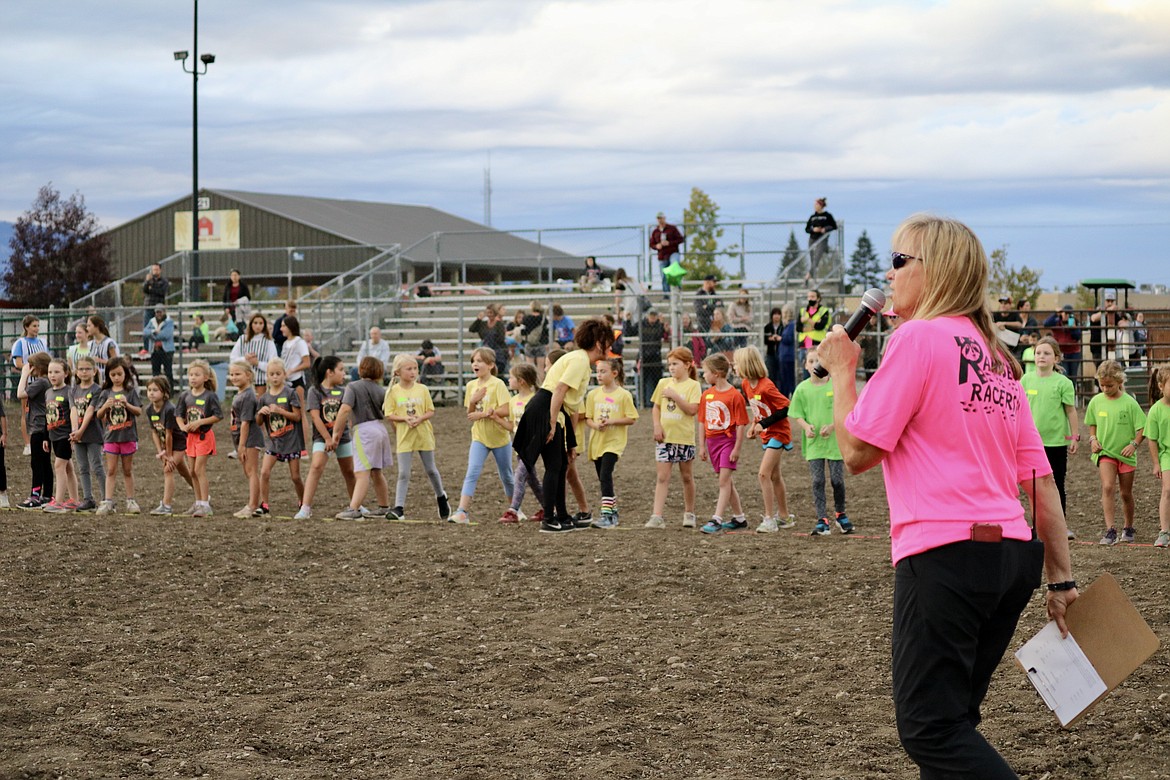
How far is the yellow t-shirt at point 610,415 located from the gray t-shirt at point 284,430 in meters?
2.82

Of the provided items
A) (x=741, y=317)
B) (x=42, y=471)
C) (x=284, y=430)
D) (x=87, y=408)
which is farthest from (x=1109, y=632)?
(x=741, y=317)

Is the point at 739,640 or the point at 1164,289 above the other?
the point at 1164,289

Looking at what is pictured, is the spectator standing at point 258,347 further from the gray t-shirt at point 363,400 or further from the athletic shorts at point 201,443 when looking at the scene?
the gray t-shirt at point 363,400

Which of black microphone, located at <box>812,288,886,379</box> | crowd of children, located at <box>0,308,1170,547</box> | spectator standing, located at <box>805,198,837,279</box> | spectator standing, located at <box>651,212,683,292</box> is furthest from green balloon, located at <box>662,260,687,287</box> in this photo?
black microphone, located at <box>812,288,886,379</box>

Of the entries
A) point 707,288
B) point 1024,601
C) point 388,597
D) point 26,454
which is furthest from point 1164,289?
point 1024,601

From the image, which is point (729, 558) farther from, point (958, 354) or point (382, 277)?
point (382, 277)

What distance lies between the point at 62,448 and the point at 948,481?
11.0 m

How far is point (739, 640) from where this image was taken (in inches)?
273

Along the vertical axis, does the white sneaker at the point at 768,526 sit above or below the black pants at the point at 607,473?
below

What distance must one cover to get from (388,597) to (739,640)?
2.49 metres

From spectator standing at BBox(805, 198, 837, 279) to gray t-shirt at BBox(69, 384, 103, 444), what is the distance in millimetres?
15855

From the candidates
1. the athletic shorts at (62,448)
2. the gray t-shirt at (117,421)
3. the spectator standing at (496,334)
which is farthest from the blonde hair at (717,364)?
the spectator standing at (496,334)

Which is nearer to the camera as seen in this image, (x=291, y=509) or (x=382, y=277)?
(x=291, y=509)

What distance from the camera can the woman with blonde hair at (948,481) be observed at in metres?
3.17
